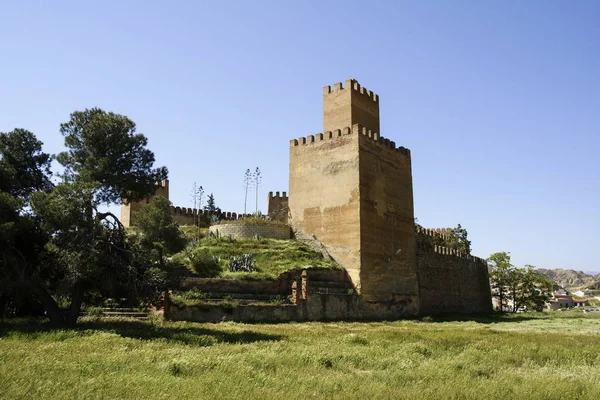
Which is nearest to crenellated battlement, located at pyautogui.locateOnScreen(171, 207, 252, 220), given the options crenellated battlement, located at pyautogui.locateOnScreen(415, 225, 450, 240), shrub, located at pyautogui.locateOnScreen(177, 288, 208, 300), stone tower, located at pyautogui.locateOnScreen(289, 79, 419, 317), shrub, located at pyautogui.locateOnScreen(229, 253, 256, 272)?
stone tower, located at pyautogui.locateOnScreen(289, 79, 419, 317)

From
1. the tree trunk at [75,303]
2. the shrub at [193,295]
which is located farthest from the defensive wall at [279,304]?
the tree trunk at [75,303]

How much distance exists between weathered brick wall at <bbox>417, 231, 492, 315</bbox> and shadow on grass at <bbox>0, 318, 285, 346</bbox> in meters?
18.9

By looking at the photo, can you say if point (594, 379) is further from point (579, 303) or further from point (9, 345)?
point (579, 303)

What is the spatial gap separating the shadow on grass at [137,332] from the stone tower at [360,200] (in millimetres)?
12286

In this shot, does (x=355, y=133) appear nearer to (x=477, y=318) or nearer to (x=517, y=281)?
(x=477, y=318)

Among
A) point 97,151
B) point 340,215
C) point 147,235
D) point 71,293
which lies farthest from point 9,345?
point 340,215

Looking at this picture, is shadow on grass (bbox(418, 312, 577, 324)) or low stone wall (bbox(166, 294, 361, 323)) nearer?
low stone wall (bbox(166, 294, 361, 323))

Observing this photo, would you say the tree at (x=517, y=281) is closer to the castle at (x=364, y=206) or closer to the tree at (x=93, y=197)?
the castle at (x=364, y=206)

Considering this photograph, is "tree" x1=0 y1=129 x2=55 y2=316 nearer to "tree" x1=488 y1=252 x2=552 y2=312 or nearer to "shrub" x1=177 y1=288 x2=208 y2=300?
"shrub" x1=177 y1=288 x2=208 y2=300

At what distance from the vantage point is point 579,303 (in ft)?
291

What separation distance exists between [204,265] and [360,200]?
8858 millimetres

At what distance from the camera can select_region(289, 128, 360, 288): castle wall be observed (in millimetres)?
26281

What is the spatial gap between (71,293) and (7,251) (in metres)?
1.93

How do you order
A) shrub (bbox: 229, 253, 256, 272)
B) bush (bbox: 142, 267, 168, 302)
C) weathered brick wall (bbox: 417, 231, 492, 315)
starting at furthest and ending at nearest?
weathered brick wall (bbox: 417, 231, 492, 315) < shrub (bbox: 229, 253, 256, 272) < bush (bbox: 142, 267, 168, 302)
